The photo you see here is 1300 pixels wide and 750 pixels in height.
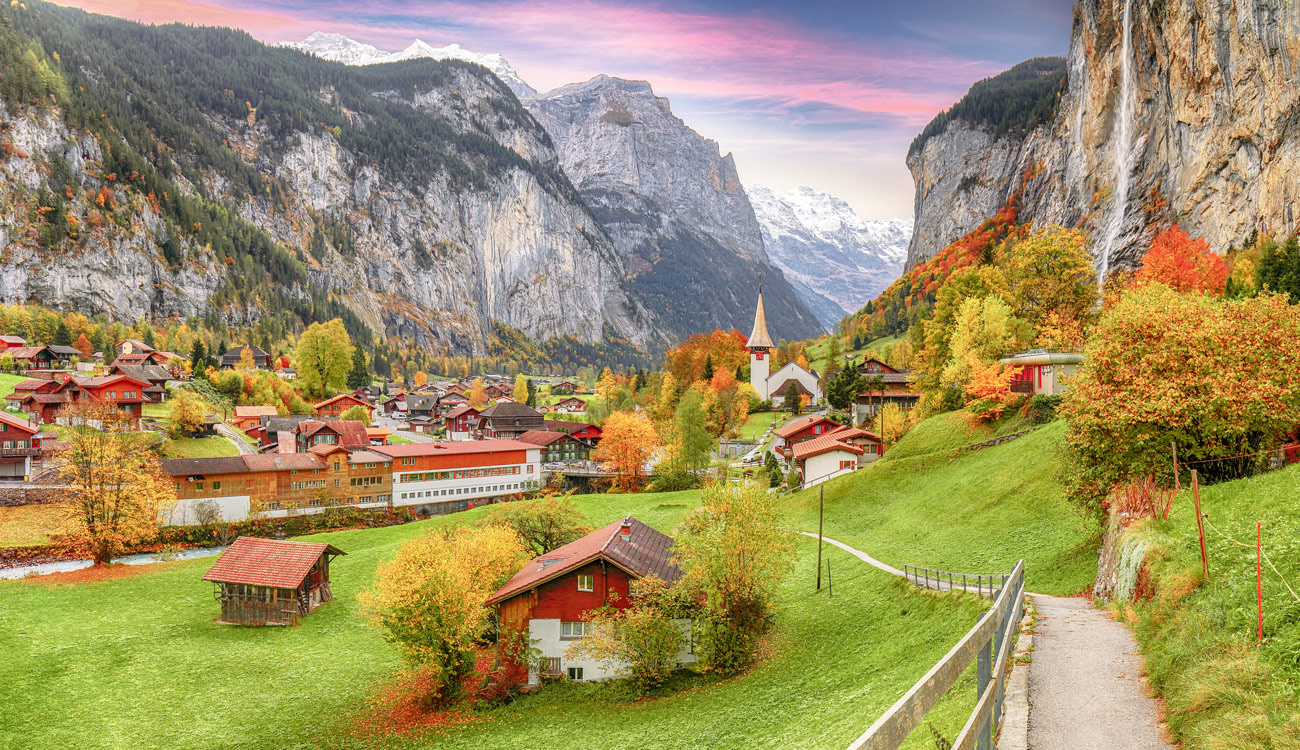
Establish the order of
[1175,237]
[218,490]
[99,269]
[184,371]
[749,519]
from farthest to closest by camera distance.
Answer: [99,269]
[184,371]
[1175,237]
[218,490]
[749,519]

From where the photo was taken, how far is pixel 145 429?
77688mm

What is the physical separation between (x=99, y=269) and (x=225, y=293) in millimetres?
29582

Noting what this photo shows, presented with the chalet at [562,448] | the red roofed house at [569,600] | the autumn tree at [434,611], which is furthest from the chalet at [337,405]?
the red roofed house at [569,600]

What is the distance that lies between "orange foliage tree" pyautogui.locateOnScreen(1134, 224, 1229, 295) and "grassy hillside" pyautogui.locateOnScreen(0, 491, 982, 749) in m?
37.8

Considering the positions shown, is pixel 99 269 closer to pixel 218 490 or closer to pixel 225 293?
pixel 225 293

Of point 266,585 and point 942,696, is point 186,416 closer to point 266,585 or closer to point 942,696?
point 266,585

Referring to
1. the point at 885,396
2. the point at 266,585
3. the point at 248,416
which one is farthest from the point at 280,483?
the point at 885,396

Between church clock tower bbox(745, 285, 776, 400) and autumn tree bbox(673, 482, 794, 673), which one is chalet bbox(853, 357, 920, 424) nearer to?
church clock tower bbox(745, 285, 776, 400)

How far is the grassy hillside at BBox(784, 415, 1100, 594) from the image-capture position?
29.4 metres

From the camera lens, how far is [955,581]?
27.3 metres

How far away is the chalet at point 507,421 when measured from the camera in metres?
112

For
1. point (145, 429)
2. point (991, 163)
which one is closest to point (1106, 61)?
point (991, 163)

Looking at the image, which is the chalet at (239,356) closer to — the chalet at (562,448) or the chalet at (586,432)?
the chalet at (586,432)

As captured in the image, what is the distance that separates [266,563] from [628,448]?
46.2 meters
